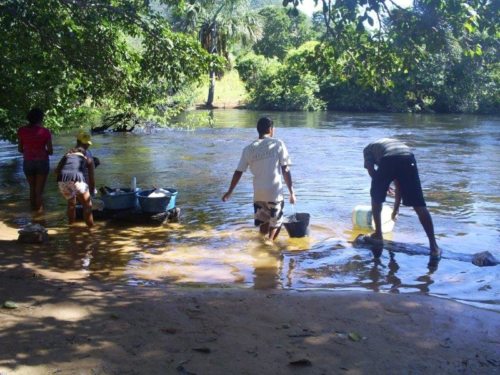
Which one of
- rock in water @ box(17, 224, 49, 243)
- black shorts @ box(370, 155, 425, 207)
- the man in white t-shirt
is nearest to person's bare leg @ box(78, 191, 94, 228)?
rock in water @ box(17, 224, 49, 243)

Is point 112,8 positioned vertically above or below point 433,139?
above

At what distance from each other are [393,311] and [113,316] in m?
2.42

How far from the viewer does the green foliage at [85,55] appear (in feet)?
30.4

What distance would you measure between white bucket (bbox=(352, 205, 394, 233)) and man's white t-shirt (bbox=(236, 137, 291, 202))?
1.85 metres

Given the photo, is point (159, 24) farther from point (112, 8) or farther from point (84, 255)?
point (84, 255)

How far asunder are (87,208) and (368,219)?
4348 mm

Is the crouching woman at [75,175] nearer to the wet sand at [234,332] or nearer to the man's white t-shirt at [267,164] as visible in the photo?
the man's white t-shirt at [267,164]

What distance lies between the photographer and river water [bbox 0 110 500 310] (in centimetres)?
663

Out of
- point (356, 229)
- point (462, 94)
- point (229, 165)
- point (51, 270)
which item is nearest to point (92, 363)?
point (51, 270)

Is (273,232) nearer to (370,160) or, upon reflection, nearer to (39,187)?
(370,160)

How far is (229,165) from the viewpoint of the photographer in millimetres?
17750

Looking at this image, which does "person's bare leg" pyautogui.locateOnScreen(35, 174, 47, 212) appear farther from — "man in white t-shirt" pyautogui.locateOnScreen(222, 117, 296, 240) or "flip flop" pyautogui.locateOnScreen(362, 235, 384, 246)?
"flip flop" pyautogui.locateOnScreen(362, 235, 384, 246)

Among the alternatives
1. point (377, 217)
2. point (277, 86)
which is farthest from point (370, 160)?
point (277, 86)

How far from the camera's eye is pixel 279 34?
63750 millimetres
